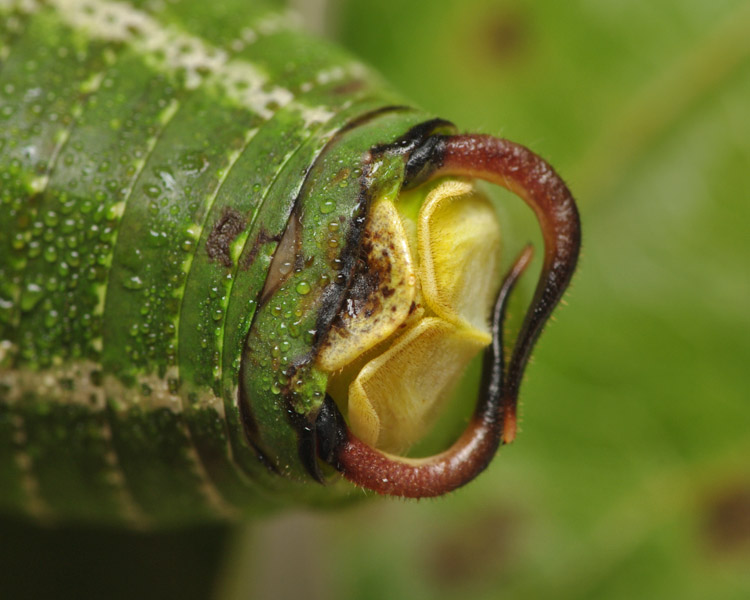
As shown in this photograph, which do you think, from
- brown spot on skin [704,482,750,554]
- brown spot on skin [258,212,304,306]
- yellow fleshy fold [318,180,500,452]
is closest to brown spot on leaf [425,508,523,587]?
brown spot on skin [704,482,750,554]

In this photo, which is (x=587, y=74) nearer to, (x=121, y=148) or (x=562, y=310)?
(x=562, y=310)

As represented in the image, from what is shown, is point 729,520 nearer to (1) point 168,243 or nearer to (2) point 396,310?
(2) point 396,310

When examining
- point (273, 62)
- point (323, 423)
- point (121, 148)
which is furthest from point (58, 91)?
point (323, 423)

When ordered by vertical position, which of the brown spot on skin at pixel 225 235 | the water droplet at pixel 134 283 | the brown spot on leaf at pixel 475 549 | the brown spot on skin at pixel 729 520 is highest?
the brown spot on skin at pixel 225 235

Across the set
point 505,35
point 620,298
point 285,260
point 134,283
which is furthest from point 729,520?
point 134,283

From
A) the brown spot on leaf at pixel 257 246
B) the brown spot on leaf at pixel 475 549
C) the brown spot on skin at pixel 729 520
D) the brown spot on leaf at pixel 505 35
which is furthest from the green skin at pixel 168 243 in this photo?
the brown spot on skin at pixel 729 520

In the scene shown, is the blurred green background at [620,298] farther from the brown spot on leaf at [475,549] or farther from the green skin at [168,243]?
the green skin at [168,243]
